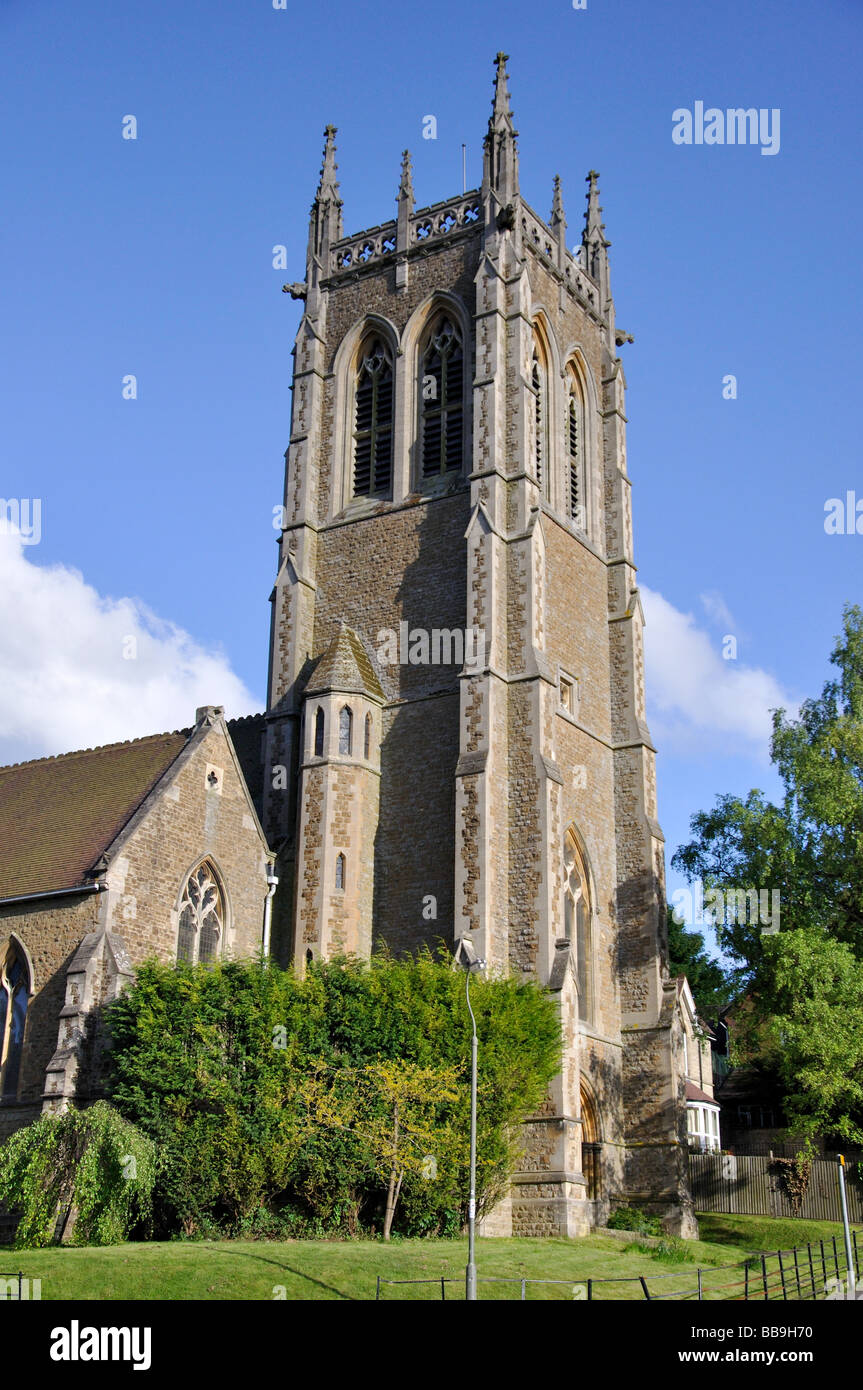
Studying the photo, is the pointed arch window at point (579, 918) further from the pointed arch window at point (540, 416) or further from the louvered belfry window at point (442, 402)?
the louvered belfry window at point (442, 402)

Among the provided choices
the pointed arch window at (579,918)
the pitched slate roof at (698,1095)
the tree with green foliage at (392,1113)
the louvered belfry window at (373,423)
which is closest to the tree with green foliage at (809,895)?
the pointed arch window at (579,918)

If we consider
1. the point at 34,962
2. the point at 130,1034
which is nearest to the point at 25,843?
the point at 34,962

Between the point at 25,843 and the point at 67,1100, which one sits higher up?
the point at 25,843

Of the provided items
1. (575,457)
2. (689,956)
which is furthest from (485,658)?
(689,956)

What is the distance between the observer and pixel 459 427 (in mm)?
39031

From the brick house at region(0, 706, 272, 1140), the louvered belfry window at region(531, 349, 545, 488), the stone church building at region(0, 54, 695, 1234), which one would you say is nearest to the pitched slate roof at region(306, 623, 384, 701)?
the stone church building at region(0, 54, 695, 1234)

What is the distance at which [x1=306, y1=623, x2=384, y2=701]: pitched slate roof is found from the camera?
3516cm

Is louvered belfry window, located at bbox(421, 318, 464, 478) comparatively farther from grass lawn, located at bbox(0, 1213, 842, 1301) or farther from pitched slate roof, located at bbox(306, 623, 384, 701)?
grass lawn, located at bbox(0, 1213, 842, 1301)

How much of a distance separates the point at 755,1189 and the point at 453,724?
15.2 meters

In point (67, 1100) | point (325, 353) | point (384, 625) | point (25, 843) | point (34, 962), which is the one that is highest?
point (325, 353)

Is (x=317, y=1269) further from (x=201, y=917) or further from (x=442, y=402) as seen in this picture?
(x=442, y=402)

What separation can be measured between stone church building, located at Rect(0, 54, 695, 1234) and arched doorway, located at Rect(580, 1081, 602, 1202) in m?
0.08

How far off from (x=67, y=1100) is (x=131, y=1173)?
9.31ft
